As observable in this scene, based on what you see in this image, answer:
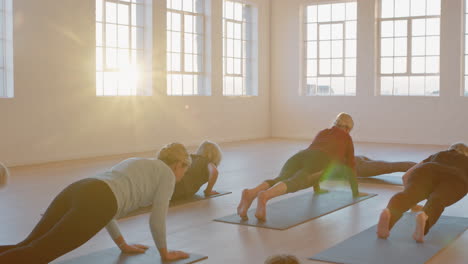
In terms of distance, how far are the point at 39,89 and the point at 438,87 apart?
7552 millimetres

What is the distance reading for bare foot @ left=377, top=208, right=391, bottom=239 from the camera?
153 inches

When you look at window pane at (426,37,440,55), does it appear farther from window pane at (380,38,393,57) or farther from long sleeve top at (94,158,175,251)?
long sleeve top at (94,158,175,251)

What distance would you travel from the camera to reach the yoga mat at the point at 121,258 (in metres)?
3.39

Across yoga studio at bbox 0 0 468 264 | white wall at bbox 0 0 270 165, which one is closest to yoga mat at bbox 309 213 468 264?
yoga studio at bbox 0 0 468 264

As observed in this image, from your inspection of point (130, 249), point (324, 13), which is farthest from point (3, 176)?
point (324, 13)

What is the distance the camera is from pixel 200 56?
11727 mm

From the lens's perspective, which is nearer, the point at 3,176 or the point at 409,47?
the point at 3,176

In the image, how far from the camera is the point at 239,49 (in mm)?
12867

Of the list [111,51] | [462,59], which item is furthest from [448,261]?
[462,59]

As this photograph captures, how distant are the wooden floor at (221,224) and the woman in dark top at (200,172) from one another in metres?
0.22

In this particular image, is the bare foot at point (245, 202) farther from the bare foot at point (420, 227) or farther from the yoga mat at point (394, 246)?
the bare foot at point (420, 227)

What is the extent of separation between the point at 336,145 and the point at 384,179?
1.87 m

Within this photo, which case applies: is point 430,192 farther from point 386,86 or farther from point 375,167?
point 386,86

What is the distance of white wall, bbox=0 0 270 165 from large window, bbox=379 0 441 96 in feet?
13.6
